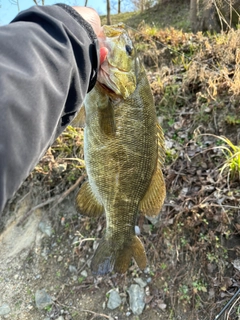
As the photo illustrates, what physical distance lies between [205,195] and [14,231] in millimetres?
2317

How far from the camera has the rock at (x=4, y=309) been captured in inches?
145

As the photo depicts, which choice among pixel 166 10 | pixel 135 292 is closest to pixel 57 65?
pixel 135 292

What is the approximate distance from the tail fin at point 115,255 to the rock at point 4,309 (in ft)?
5.85

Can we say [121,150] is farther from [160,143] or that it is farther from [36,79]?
[36,79]

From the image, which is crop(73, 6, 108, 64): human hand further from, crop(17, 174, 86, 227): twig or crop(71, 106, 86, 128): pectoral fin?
crop(17, 174, 86, 227): twig

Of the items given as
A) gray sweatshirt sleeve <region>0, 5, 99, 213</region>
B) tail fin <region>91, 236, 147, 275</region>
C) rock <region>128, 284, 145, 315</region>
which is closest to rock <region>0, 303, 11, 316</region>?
rock <region>128, 284, 145, 315</region>

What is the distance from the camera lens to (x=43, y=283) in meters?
3.72

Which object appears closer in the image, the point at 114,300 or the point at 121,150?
the point at 121,150

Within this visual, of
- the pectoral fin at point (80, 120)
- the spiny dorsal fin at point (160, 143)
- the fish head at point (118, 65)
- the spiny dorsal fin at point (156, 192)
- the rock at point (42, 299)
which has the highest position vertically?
the fish head at point (118, 65)

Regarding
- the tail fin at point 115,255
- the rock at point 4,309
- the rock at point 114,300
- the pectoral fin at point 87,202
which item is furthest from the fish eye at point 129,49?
the rock at point 4,309

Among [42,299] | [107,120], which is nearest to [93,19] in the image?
[107,120]

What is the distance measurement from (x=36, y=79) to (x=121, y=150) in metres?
1.09

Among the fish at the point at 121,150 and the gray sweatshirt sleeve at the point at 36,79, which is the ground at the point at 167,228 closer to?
the fish at the point at 121,150

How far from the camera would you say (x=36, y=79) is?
3.60 feet
